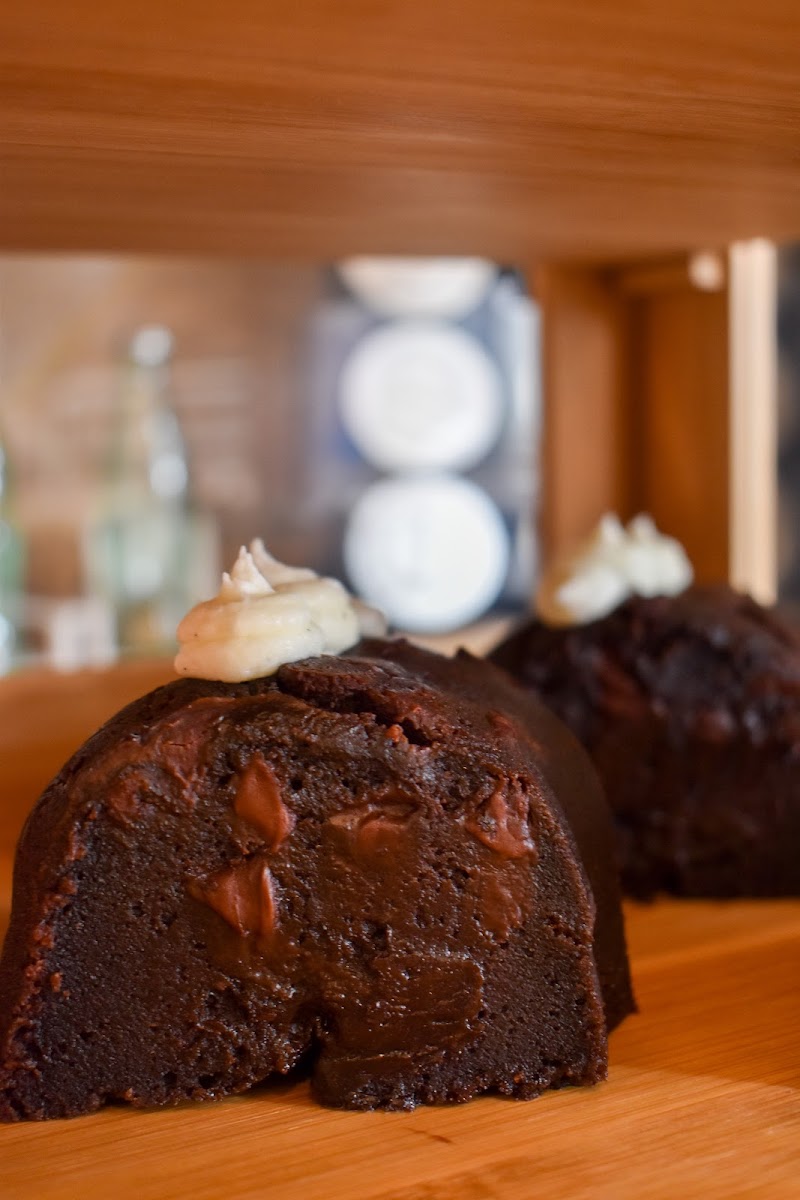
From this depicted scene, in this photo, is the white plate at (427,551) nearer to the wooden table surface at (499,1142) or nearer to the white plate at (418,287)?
the white plate at (418,287)

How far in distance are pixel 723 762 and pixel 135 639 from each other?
140cm

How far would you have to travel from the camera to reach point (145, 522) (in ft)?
9.30

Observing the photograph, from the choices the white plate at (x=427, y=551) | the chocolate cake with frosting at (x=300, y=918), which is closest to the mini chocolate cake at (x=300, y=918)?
the chocolate cake with frosting at (x=300, y=918)

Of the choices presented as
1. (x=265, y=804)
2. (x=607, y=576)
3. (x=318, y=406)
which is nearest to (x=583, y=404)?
(x=607, y=576)

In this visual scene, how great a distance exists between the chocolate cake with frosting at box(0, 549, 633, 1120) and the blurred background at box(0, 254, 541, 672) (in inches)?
135

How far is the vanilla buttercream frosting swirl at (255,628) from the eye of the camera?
1.08 m

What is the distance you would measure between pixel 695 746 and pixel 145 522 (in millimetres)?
1628

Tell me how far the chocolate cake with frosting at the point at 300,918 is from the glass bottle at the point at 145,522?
1.38 meters

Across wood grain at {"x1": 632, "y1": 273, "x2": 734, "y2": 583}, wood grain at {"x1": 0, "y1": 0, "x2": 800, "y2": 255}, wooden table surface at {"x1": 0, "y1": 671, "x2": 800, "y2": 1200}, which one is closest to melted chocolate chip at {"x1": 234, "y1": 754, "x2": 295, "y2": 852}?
wooden table surface at {"x1": 0, "y1": 671, "x2": 800, "y2": 1200}

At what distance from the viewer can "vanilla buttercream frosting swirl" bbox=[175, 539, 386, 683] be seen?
108 centimetres

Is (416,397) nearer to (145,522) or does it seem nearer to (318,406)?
(318,406)

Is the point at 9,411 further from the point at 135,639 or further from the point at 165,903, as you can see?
the point at 165,903

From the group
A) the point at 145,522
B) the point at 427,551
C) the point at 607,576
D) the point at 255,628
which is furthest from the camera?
the point at 427,551

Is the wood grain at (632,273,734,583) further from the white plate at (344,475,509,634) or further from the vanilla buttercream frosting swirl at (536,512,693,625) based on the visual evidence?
the white plate at (344,475,509,634)
